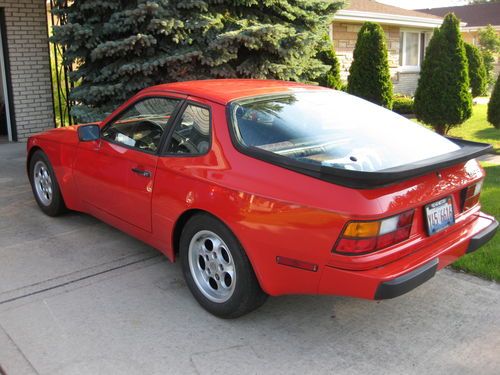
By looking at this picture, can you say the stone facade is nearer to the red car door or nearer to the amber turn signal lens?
the red car door

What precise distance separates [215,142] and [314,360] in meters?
1.47

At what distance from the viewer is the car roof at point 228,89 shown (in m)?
3.60

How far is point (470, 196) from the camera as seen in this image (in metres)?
3.48

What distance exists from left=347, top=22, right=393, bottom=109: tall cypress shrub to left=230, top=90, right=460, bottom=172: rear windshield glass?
774 centimetres

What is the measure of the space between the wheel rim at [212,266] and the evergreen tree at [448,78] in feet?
27.4

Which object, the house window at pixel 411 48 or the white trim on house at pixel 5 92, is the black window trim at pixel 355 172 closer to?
the white trim on house at pixel 5 92

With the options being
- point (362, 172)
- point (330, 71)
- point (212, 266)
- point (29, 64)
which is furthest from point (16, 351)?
point (330, 71)

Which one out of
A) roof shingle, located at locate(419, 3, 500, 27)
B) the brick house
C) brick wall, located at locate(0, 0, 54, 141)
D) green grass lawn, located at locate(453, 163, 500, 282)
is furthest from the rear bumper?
roof shingle, located at locate(419, 3, 500, 27)

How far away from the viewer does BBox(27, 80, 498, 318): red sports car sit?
277cm

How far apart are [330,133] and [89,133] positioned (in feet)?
6.91

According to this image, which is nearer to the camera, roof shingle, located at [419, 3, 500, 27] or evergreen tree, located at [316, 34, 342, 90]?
evergreen tree, located at [316, 34, 342, 90]

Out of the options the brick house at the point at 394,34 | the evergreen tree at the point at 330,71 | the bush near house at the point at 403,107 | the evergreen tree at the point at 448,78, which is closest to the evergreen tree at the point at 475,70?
the brick house at the point at 394,34

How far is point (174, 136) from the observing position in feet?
12.1

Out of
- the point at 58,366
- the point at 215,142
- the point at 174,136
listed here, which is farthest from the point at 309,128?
the point at 58,366
